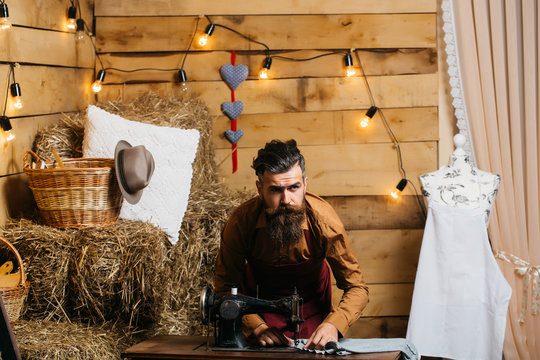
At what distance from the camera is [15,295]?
2.36 meters

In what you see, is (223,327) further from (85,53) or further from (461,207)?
(85,53)

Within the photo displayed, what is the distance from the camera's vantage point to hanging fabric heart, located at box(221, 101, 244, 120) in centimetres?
364

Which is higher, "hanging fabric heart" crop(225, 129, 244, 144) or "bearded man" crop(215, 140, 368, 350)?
"hanging fabric heart" crop(225, 129, 244, 144)

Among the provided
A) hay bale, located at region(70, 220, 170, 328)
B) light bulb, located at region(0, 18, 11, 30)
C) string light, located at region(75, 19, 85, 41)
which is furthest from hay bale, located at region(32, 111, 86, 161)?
hay bale, located at region(70, 220, 170, 328)

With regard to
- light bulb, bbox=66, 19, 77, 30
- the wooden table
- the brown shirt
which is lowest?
the wooden table

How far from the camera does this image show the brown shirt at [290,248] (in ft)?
7.72

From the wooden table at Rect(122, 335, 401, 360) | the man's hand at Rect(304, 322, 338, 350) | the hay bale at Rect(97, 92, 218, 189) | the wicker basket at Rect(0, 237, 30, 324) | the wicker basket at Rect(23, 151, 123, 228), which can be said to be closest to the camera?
the wooden table at Rect(122, 335, 401, 360)

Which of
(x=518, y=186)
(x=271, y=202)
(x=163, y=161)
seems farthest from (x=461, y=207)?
(x=163, y=161)

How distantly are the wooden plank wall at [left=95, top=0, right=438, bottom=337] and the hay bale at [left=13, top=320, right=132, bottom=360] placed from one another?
1.42 meters

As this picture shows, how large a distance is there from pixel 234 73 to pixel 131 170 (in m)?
1.21

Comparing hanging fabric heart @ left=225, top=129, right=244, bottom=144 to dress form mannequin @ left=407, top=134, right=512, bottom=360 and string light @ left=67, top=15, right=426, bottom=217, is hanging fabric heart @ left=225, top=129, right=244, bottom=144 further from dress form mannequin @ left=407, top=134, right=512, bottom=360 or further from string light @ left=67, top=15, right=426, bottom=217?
dress form mannequin @ left=407, top=134, right=512, bottom=360

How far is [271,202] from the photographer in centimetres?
228

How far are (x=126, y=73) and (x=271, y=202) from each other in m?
1.79

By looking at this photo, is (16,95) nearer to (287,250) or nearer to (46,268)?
(46,268)
